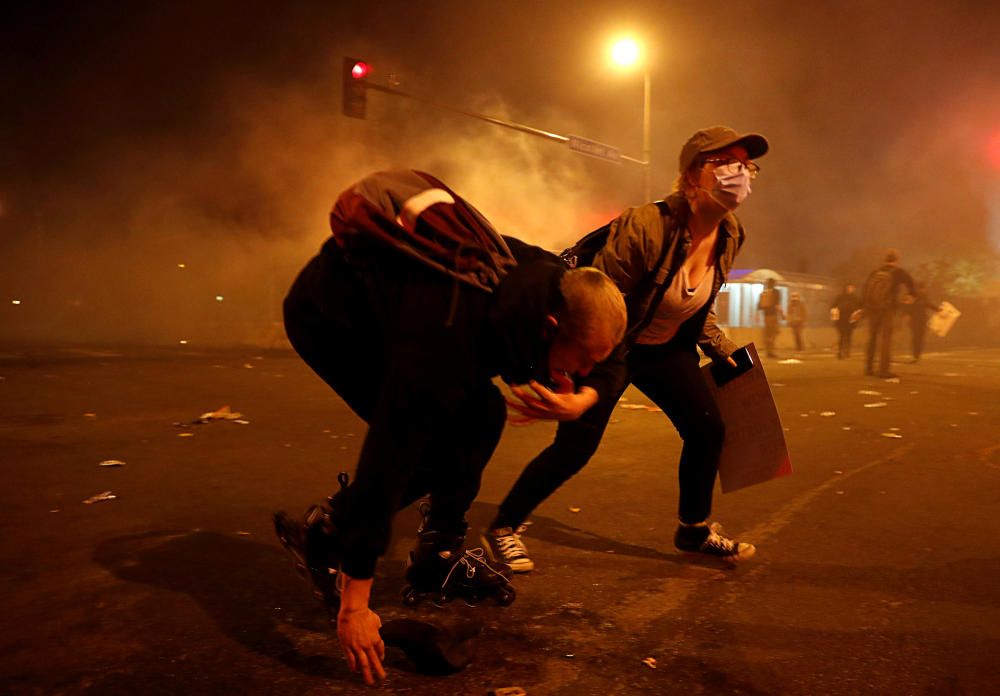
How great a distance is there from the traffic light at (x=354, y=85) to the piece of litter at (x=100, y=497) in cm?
934

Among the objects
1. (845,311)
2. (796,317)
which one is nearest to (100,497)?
(845,311)

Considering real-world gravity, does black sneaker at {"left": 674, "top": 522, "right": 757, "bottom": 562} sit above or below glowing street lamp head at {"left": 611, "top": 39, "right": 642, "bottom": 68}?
below

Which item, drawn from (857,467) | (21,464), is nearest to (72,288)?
(21,464)

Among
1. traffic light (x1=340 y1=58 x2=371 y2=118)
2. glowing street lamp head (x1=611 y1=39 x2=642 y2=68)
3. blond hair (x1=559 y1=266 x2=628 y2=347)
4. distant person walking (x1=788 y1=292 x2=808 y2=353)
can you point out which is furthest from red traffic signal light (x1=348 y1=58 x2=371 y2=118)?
distant person walking (x1=788 y1=292 x2=808 y2=353)

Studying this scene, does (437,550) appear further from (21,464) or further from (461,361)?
(21,464)

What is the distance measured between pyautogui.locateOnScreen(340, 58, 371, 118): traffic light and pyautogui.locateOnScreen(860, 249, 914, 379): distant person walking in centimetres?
778

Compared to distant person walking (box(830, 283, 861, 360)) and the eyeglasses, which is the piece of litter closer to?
the eyeglasses

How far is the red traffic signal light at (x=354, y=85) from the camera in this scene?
12281 millimetres

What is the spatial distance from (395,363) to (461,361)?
0.15m

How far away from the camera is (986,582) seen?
9.30ft

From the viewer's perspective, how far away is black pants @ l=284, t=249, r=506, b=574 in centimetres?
188

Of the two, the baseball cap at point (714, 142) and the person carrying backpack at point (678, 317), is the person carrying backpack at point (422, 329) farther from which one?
the baseball cap at point (714, 142)

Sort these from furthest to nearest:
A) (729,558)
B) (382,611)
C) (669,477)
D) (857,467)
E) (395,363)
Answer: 1. (857,467)
2. (669,477)
3. (729,558)
4. (382,611)
5. (395,363)

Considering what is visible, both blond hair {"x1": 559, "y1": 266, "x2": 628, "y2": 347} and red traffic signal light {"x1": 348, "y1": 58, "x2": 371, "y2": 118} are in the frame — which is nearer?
blond hair {"x1": 559, "y1": 266, "x2": 628, "y2": 347}
